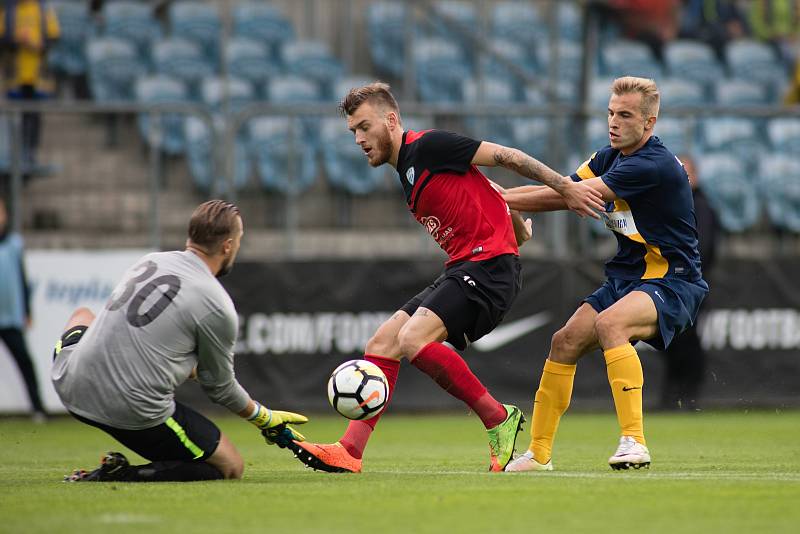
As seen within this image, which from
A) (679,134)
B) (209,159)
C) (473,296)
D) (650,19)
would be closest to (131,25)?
(209,159)

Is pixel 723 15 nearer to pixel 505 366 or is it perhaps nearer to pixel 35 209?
pixel 505 366

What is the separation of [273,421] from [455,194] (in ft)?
5.37

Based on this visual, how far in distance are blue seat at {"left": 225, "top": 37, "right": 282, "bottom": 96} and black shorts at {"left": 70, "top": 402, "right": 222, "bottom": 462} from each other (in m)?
10.9

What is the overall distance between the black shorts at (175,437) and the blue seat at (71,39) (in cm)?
1054

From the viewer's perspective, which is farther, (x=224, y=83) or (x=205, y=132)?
(x=224, y=83)

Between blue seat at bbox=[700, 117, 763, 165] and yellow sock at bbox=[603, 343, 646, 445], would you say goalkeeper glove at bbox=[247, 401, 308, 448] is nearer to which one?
yellow sock at bbox=[603, 343, 646, 445]

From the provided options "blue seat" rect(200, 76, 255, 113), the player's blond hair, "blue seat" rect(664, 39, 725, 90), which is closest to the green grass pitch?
the player's blond hair

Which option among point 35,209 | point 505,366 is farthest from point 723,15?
point 35,209

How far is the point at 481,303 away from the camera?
709 cm

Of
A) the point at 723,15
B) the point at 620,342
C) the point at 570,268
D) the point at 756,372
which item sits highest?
the point at 723,15

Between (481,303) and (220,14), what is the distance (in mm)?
11612

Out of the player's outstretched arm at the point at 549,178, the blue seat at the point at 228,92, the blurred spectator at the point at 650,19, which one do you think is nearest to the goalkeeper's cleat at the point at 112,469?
the player's outstretched arm at the point at 549,178

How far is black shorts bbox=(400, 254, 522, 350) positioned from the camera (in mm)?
7066

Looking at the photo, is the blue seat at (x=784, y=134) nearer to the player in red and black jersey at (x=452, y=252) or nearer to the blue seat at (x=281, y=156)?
the blue seat at (x=281, y=156)
